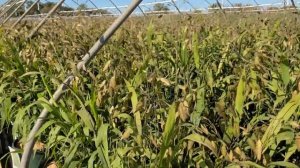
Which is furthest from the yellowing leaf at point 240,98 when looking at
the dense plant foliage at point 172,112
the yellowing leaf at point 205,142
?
the yellowing leaf at point 205,142

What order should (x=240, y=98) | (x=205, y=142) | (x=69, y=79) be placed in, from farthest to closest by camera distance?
(x=69, y=79) → (x=240, y=98) → (x=205, y=142)

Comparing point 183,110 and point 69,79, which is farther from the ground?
point 69,79

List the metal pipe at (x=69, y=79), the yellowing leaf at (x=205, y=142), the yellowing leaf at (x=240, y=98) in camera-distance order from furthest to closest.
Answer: the metal pipe at (x=69, y=79) < the yellowing leaf at (x=240, y=98) < the yellowing leaf at (x=205, y=142)

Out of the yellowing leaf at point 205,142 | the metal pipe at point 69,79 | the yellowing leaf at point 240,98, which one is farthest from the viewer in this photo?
the metal pipe at point 69,79

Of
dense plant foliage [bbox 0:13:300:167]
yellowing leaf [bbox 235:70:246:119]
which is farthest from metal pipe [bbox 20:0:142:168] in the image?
yellowing leaf [bbox 235:70:246:119]

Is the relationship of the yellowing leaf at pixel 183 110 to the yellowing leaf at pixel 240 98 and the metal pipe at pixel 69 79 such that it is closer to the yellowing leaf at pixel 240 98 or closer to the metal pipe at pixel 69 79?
the yellowing leaf at pixel 240 98

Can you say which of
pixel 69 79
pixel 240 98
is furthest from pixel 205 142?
pixel 69 79

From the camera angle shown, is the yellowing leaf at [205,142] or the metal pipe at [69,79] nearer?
the yellowing leaf at [205,142]

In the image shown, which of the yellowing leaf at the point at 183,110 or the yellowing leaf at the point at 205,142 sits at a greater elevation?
the yellowing leaf at the point at 183,110

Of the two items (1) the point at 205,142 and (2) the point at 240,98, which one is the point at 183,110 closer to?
(1) the point at 205,142

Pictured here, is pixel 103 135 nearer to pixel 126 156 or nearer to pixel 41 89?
pixel 126 156

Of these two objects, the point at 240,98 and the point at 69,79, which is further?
the point at 69,79

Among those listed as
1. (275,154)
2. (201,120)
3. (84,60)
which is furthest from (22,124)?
(275,154)

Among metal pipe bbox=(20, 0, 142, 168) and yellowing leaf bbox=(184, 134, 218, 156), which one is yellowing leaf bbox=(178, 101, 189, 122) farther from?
metal pipe bbox=(20, 0, 142, 168)
